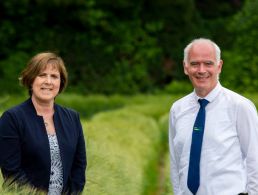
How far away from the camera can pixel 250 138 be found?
4988mm

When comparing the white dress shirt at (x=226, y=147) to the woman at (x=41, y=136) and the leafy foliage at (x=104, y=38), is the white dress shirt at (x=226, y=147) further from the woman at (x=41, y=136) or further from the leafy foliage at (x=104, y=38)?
the leafy foliage at (x=104, y=38)

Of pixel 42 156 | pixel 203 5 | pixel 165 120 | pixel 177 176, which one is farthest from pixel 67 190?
pixel 203 5

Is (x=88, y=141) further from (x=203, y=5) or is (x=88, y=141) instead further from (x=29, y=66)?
(x=203, y=5)

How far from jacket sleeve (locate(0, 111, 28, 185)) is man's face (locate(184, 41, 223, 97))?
124 centimetres

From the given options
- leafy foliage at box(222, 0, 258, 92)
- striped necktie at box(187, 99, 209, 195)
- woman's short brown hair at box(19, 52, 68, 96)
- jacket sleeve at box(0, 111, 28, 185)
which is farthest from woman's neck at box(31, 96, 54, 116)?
leafy foliage at box(222, 0, 258, 92)

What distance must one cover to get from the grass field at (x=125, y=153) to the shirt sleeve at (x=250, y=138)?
1.55 meters

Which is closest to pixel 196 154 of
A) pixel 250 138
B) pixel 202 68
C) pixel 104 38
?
pixel 250 138

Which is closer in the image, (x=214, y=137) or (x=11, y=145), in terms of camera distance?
(x=214, y=137)

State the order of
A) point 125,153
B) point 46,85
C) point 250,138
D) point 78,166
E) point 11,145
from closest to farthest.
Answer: point 250,138, point 11,145, point 46,85, point 78,166, point 125,153

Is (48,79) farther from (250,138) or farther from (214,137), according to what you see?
(250,138)

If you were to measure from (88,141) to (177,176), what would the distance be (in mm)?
4700

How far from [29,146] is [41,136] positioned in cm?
11

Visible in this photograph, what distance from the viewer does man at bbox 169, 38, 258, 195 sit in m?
5.00

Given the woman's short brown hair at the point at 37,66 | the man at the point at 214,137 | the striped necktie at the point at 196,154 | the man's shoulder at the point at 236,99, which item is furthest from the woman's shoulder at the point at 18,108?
the man's shoulder at the point at 236,99
